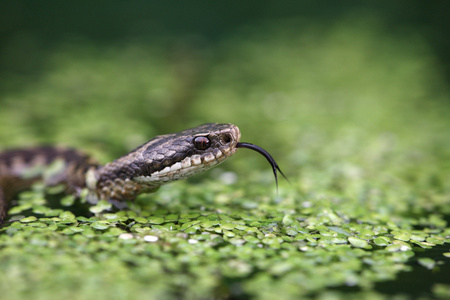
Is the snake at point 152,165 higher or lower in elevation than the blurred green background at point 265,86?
lower

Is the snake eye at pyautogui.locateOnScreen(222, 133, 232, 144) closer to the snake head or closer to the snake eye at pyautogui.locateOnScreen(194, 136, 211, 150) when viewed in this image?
the snake head

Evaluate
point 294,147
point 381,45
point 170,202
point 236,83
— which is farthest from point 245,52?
point 170,202

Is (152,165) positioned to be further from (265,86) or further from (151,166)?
(265,86)

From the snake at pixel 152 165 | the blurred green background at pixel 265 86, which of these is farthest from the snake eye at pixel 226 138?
the blurred green background at pixel 265 86

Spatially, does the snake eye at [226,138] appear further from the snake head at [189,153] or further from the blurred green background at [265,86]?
the blurred green background at [265,86]

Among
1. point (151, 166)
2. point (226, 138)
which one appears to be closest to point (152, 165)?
point (151, 166)

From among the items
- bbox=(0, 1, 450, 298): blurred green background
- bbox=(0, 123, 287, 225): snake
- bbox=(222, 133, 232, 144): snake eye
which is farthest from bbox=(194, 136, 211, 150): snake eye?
bbox=(0, 1, 450, 298): blurred green background

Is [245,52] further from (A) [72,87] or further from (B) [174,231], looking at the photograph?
(B) [174,231]
